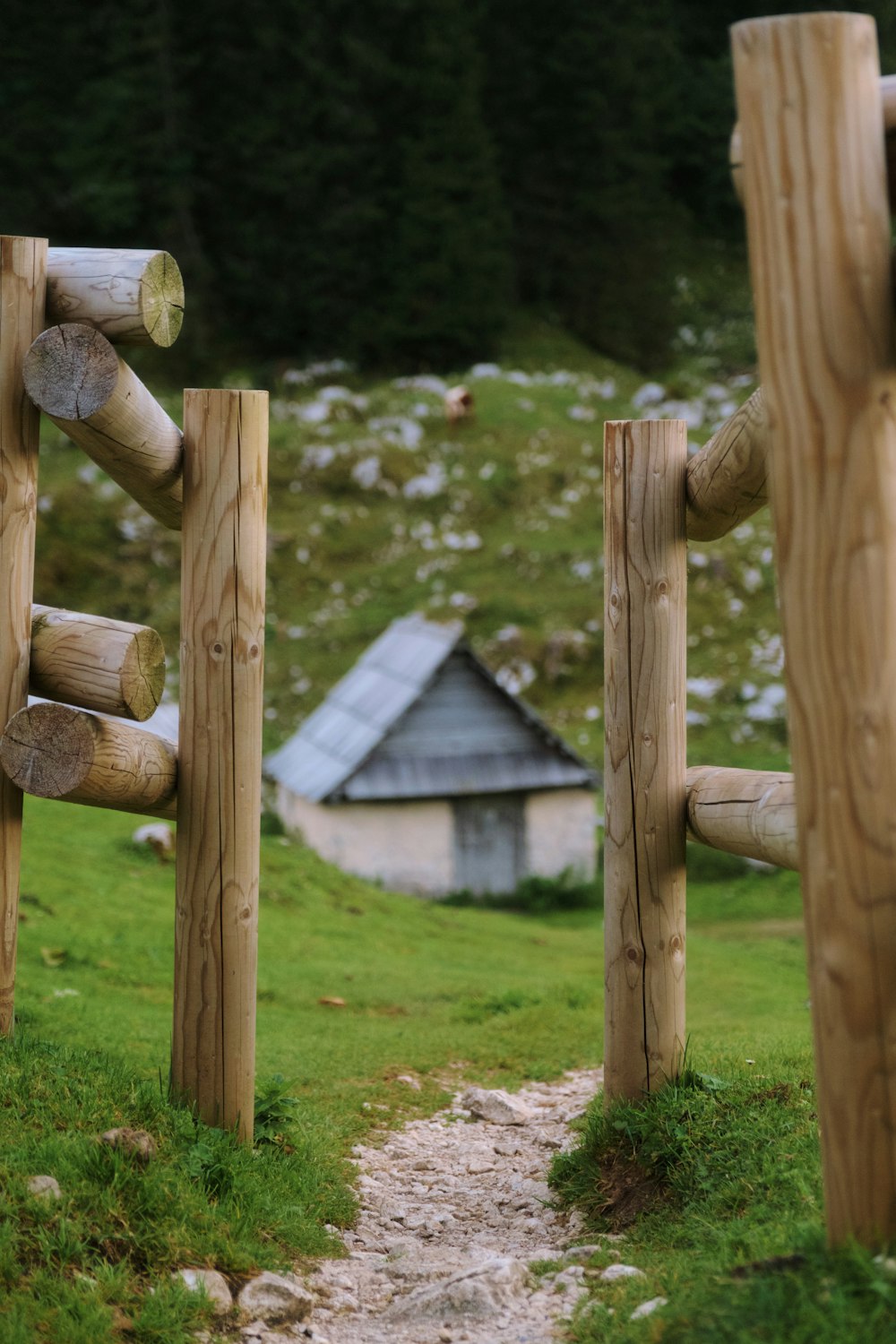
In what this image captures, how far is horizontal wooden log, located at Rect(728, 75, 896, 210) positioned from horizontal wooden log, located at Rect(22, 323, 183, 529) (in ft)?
7.23

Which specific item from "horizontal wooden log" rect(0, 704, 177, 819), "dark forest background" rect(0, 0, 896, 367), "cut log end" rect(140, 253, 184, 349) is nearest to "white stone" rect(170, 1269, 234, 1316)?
"horizontal wooden log" rect(0, 704, 177, 819)

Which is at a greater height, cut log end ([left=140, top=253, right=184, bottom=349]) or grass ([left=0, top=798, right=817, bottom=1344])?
cut log end ([left=140, top=253, right=184, bottom=349])

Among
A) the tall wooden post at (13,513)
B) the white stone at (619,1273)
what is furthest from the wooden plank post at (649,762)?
the tall wooden post at (13,513)

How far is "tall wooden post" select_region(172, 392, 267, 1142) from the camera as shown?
4.64 metres

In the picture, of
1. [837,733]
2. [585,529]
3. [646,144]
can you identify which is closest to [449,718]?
[585,529]

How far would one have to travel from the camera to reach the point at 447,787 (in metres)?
18.0

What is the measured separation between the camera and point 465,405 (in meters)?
27.8

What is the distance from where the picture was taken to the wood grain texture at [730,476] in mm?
4223

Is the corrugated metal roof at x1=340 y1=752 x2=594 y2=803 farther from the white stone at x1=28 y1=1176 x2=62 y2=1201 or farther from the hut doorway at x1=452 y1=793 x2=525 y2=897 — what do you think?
the white stone at x1=28 y1=1176 x2=62 y2=1201

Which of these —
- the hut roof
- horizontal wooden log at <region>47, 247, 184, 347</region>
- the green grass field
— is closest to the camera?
the green grass field

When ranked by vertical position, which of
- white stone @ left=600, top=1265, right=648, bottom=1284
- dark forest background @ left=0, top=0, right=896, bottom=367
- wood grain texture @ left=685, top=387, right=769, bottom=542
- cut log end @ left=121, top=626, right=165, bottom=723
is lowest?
white stone @ left=600, top=1265, right=648, bottom=1284

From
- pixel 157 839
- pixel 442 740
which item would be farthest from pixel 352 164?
pixel 157 839

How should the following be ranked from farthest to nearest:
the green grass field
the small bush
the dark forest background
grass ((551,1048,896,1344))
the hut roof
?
the dark forest background
the hut roof
the small bush
the green grass field
grass ((551,1048,896,1344))

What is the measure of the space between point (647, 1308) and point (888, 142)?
A: 304 cm
